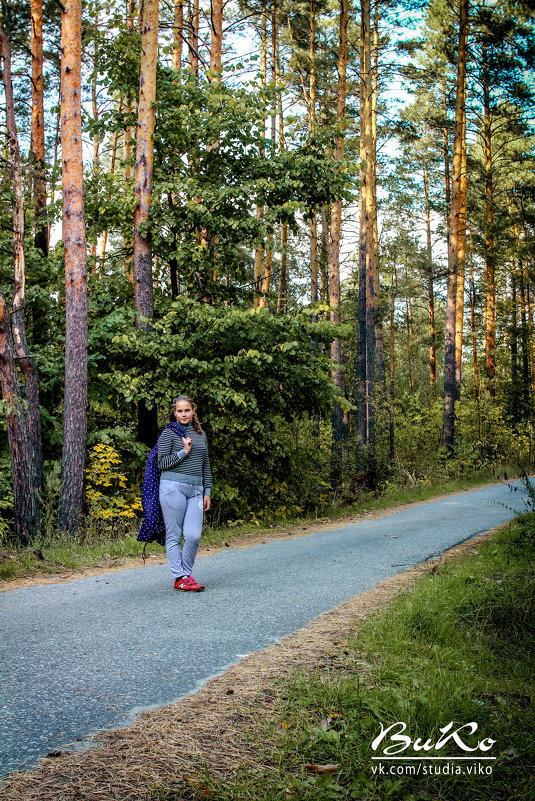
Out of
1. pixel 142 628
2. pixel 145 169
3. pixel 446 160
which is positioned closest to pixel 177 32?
pixel 145 169

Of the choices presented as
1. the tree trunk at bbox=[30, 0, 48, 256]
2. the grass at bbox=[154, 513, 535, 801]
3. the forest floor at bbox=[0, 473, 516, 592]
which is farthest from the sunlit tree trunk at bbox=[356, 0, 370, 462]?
the grass at bbox=[154, 513, 535, 801]

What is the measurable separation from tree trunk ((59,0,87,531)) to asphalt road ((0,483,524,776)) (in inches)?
142

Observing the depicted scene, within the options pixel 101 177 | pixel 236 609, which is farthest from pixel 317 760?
pixel 101 177

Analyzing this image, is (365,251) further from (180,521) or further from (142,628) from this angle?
(142,628)

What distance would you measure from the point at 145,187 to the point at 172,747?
1171 cm

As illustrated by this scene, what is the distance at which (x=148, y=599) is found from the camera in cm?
586

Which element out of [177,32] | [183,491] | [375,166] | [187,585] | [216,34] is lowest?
[187,585]

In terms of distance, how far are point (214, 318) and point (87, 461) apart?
11.9ft

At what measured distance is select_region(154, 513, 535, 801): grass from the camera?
269 cm

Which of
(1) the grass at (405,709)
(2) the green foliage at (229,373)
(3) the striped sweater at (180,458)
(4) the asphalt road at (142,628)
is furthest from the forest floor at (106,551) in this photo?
(1) the grass at (405,709)

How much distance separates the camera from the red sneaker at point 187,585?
6.16m

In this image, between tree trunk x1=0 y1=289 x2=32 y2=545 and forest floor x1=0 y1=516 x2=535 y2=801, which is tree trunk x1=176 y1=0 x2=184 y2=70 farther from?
forest floor x1=0 y1=516 x2=535 y2=801

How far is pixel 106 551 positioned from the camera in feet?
28.7

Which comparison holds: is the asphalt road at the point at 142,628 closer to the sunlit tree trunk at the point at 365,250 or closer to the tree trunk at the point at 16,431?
the tree trunk at the point at 16,431
